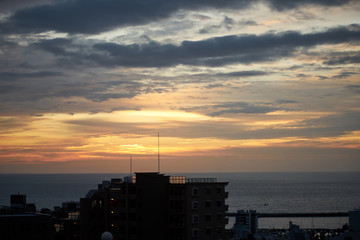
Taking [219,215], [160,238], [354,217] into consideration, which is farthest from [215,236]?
[354,217]

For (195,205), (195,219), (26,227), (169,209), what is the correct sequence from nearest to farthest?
(26,227)
(195,219)
(195,205)
(169,209)

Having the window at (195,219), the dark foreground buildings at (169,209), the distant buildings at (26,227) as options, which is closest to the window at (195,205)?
the dark foreground buildings at (169,209)

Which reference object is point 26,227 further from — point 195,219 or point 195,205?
point 195,205

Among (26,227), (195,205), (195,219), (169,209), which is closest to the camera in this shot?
(26,227)

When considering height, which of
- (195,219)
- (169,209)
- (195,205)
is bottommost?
(195,219)

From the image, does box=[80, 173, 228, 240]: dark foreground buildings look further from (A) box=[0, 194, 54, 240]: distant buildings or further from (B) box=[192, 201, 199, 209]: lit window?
(A) box=[0, 194, 54, 240]: distant buildings

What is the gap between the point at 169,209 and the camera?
7031 cm

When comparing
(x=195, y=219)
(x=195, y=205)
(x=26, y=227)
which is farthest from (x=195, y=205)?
(x=26, y=227)

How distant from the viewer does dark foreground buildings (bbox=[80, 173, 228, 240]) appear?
68.9m

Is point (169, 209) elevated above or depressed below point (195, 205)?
below

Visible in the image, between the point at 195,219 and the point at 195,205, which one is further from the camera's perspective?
the point at 195,205

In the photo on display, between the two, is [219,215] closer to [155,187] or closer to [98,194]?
[155,187]

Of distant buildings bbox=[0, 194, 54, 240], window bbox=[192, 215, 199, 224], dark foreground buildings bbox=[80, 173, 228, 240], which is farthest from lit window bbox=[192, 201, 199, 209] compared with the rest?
distant buildings bbox=[0, 194, 54, 240]

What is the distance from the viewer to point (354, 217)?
Result: 9106cm
